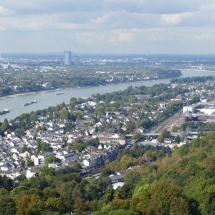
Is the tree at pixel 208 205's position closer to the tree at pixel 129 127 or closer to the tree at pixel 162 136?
the tree at pixel 162 136

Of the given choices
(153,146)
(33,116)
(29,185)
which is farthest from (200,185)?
(33,116)

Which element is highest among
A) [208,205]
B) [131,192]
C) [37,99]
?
[208,205]

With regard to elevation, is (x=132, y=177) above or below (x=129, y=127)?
above

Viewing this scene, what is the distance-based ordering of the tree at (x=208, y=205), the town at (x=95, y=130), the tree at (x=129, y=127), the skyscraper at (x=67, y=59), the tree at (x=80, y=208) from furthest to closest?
the skyscraper at (x=67, y=59)
the tree at (x=129, y=127)
the town at (x=95, y=130)
the tree at (x=80, y=208)
the tree at (x=208, y=205)

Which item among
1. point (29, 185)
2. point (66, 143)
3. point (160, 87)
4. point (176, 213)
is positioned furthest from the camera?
point (160, 87)

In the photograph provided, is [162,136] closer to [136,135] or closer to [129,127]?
[136,135]

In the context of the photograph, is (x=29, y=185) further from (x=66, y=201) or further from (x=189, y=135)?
(x=189, y=135)

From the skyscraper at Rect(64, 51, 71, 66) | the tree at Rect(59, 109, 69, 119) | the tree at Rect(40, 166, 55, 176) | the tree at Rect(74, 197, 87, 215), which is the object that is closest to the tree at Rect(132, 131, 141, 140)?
the tree at Rect(59, 109, 69, 119)

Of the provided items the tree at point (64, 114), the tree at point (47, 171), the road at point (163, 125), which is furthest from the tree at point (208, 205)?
the tree at point (64, 114)

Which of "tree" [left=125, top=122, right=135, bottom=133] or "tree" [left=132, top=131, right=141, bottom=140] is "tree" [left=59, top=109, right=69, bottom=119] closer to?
"tree" [left=125, top=122, right=135, bottom=133]

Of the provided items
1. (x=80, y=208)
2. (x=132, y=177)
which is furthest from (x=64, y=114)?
(x=80, y=208)

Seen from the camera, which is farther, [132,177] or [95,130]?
[95,130]
